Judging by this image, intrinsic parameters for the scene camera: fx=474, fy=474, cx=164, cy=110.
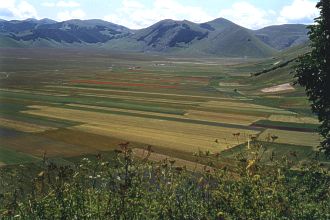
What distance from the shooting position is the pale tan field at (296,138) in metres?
71.9

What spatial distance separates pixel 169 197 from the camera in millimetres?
19094

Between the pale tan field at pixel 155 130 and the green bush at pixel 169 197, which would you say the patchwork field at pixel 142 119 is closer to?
the pale tan field at pixel 155 130

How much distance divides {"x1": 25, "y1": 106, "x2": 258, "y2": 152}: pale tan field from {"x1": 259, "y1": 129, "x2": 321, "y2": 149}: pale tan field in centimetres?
409

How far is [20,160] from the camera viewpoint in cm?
5616

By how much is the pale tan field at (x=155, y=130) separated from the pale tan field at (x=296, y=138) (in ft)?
13.4

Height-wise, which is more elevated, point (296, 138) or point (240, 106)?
point (240, 106)

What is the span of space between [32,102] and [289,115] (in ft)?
195

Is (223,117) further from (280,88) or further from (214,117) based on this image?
(280,88)

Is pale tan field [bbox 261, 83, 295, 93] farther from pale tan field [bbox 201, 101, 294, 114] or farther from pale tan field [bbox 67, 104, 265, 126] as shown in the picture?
pale tan field [bbox 67, 104, 265, 126]

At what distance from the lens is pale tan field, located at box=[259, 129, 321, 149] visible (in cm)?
7188

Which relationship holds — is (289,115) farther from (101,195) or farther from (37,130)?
(101,195)

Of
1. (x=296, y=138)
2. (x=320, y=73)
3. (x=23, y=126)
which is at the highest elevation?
(x=320, y=73)

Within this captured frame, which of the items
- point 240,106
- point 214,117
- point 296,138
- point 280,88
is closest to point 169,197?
point 296,138

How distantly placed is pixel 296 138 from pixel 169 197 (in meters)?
60.4
